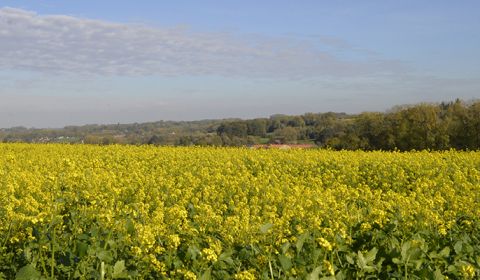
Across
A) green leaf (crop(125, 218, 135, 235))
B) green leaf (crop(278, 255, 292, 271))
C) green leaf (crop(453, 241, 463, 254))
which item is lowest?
green leaf (crop(453, 241, 463, 254))

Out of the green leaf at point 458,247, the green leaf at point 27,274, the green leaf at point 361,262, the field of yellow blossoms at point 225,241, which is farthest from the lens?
the green leaf at point 458,247

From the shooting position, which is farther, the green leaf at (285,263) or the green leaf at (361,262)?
the green leaf at (361,262)

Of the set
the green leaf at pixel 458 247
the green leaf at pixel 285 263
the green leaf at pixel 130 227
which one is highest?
the green leaf at pixel 130 227

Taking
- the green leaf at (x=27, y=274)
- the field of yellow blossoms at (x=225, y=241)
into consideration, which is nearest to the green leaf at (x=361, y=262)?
the field of yellow blossoms at (x=225, y=241)

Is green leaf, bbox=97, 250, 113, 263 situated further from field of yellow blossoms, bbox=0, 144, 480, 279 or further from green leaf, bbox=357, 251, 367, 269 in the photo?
green leaf, bbox=357, 251, 367, 269

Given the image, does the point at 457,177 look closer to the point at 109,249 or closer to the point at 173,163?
the point at 173,163

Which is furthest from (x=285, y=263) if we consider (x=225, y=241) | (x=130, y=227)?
(x=130, y=227)

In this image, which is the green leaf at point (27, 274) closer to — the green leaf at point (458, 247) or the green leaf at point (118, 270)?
the green leaf at point (118, 270)

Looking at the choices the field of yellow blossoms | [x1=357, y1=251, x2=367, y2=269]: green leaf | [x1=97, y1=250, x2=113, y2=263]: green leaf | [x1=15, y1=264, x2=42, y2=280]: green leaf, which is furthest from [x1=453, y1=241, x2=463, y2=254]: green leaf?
[x1=15, y1=264, x2=42, y2=280]: green leaf

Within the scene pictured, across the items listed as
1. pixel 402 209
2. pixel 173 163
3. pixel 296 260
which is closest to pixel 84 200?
pixel 296 260

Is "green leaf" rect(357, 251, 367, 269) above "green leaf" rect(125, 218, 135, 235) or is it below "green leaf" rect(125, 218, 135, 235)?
below

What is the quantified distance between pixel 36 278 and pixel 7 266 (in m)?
1.11

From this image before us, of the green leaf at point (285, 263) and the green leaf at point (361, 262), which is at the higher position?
the green leaf at point (285, 263)

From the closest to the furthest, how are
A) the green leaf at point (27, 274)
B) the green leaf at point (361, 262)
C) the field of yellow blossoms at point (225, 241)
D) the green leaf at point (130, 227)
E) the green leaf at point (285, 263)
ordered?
the green leaf at point (285, 263)
the green leaf at point (27, 274)
the green leaf at point (361, 262)
the field of yellow blossoms at point (225, 241)
the green leaf at point (130, 227)
